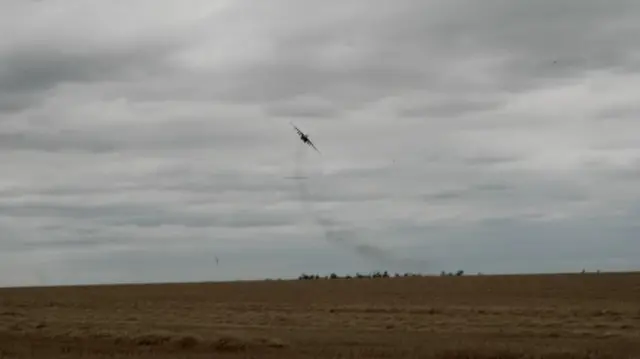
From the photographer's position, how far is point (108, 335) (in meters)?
35.8

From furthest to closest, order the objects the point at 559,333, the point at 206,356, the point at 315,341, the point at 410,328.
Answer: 1. the point at 410,328
2. the point at 559,333
3. the point at 315,341
4. the point at 206,356

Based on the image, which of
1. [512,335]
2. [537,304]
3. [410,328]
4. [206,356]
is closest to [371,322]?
[410,328]

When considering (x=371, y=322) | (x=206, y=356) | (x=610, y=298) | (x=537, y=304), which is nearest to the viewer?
(x=206, y=356)

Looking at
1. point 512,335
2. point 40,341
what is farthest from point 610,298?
point 40,341

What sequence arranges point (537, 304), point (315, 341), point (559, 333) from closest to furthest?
1. point (315, 341)
2. point (559, 333)
3. point (537, 304)

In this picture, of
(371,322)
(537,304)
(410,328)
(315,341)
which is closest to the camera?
(315,341)

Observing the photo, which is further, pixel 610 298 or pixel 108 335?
pixel 610 298

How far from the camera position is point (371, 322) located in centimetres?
4247

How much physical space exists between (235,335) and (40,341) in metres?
6.77

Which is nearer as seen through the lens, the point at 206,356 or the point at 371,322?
the point at 206,356

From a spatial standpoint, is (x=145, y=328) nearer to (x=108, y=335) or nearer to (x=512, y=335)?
(x=108, y=335)

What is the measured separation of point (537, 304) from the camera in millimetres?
57469

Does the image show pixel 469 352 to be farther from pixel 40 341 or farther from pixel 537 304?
pixel 537 304

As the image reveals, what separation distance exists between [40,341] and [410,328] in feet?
44.4
